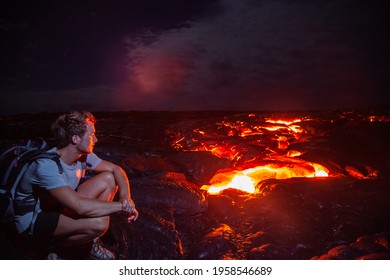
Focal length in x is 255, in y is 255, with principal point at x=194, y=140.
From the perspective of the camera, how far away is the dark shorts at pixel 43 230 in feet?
8.43

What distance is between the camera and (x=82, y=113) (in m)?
2.91

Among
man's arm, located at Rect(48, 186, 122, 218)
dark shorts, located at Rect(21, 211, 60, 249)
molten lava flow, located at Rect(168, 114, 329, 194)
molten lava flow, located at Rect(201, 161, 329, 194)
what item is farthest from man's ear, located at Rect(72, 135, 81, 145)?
molten lava flow, located at Rect(201, 161, 329, 194)

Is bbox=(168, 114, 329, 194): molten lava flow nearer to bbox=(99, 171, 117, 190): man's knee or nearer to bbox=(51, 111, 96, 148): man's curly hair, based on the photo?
bbox=(99, 171, 117, 190): man's knee

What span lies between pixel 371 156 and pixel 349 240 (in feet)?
13.5

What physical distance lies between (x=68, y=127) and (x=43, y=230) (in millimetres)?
1084

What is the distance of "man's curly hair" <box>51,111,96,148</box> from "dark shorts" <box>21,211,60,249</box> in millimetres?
745

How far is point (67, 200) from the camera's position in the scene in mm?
2500

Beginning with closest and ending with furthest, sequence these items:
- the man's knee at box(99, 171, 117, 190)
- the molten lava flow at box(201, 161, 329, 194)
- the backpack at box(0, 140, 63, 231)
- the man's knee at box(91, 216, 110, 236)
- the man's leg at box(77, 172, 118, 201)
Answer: the backpack at box(0, 140, 63, 231) → the man's knee at box(91, 216, 110, 236) → the man's leg at box(77, 172, 118, 201) → the man's knee at box(99, 171, 117, 190) → the molten lava flow at box(201, 161, 329, 194)

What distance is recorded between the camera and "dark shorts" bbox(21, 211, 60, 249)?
2.57m

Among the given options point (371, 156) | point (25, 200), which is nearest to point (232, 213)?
point (25, 200)

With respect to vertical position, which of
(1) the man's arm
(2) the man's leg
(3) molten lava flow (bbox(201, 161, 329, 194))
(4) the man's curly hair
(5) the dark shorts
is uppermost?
(3) molten lava flow (bbox(201, 161, 329, 194))

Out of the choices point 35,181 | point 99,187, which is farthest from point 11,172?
point 99,187

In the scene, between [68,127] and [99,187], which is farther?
[99,187]

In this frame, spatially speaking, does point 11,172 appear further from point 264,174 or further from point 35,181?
point 264,174
